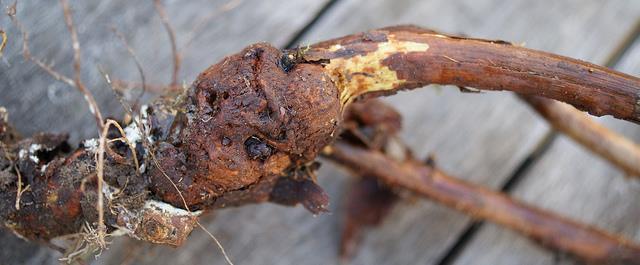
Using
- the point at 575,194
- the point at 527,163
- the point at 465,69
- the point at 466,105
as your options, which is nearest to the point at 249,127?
the point at 465,69

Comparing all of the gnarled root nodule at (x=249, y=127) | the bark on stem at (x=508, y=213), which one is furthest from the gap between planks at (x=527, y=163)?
the gnarled root nodule at (x=249, y=127)

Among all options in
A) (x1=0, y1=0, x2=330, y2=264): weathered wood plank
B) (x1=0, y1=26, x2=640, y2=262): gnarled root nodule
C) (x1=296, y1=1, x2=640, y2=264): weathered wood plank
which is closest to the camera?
(x1=0, y1=26, x2=640, y2=262): gnarled root nodule

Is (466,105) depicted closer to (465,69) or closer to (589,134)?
(589,134)

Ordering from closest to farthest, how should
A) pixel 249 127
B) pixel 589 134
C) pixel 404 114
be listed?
pixel 249 127, pixel 589 134, pixel 404 114

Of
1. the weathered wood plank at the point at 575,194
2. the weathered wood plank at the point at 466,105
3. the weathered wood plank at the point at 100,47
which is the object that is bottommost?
the weathered wood plank at the point at 575,194

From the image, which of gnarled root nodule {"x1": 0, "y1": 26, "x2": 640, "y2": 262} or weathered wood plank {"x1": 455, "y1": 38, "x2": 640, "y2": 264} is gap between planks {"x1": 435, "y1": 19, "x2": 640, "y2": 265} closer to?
weathered wood plank {"x1": 455, "y1": 38, "x2": 640, "y2": 264}

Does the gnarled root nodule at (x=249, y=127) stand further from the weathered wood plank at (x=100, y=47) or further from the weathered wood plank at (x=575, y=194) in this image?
the weathered wood plank at (x=575, y=194)

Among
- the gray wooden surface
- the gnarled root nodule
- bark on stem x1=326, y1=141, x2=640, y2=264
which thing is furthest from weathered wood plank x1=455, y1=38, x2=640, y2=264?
the gnarled root nodule

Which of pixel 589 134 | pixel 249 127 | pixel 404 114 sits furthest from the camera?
pixel 404 114
